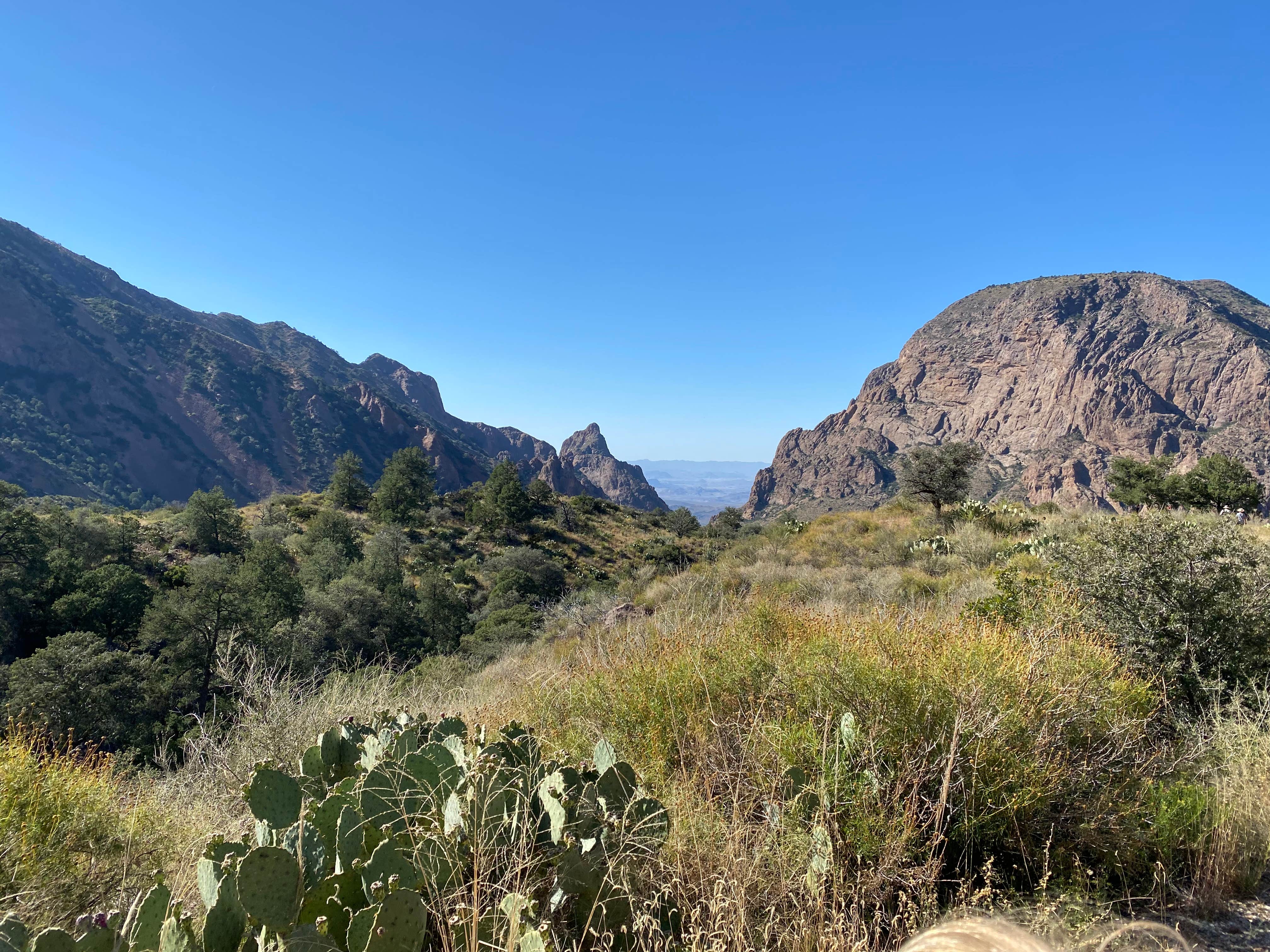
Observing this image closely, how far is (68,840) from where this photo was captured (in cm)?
325

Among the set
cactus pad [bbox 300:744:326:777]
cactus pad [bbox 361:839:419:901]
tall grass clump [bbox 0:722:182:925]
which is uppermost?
cactus pad [bbox 361:839:419:901]

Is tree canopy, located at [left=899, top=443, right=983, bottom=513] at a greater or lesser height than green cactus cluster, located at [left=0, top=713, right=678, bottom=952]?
greater

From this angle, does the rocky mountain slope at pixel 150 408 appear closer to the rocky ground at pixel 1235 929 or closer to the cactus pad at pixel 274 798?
the cactus pad at pixel 274 798

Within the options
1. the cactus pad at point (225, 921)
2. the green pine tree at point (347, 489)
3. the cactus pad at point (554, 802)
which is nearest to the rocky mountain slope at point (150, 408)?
the green pine tree at point (347, 489)

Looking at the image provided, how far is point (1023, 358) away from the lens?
15200 cm

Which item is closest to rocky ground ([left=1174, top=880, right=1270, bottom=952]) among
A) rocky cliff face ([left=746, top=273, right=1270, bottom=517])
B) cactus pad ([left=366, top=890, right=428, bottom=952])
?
cactus pad ([left=366, top=890, right=428, bottom=952])

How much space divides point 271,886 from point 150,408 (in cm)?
→ 13879

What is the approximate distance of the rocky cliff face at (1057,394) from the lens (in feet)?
345

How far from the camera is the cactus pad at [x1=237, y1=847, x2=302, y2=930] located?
5.53 ft

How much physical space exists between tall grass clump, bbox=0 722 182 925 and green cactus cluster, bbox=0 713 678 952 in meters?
0.86

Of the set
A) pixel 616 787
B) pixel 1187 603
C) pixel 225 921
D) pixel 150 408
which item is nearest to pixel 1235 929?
pixel 616 787

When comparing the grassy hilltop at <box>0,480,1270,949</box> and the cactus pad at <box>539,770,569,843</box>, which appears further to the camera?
the grassy hilltop at <box>0,480,1270,949</box>

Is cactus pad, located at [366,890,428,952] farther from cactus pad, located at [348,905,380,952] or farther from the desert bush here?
the desert bush

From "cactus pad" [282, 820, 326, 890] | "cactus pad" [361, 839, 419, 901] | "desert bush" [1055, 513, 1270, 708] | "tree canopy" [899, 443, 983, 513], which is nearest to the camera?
"cactus pad" [361, 839, 419, 901]
